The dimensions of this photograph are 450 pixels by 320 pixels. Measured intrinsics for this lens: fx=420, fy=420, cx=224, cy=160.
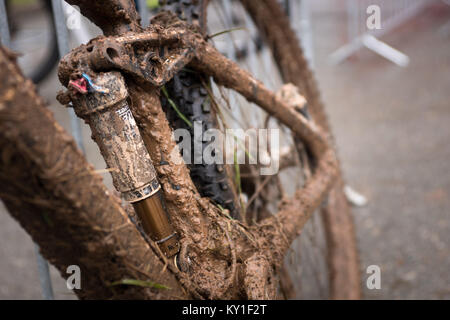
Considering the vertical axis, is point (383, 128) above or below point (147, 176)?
below

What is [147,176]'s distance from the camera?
71cm

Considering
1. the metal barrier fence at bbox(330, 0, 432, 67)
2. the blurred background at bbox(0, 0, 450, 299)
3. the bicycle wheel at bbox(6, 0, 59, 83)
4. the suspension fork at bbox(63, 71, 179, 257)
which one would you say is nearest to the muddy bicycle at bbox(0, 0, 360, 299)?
the suspension fork at bbox(63, 71, 179, 257)

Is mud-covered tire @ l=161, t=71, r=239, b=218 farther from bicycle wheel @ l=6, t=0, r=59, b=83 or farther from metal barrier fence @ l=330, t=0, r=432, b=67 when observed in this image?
metal barrier fence @ l=330, t=0, r=432, b=67

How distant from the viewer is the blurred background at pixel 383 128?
1.77 meters

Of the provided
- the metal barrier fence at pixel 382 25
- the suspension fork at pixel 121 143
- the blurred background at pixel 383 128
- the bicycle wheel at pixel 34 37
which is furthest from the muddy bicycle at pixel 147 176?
the metal barrier fence at pixel 382 25

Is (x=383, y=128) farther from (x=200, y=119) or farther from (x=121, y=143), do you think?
(x=121, y=143)

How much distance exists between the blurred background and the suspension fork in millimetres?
262

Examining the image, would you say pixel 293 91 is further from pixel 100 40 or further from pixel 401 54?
pixel 401 54

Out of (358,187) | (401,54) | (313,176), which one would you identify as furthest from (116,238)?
(401,54)

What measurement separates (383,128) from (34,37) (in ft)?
10.2

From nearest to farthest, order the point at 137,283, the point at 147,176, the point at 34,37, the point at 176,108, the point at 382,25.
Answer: the point at 137,283 < the point at 147,176 < the point at 176,108 < the point at 34,37 < the point at 382,25

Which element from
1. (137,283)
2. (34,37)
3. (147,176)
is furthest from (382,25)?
(137,283)

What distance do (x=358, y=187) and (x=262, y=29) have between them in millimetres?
1225

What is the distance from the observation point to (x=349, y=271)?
5.09ft
